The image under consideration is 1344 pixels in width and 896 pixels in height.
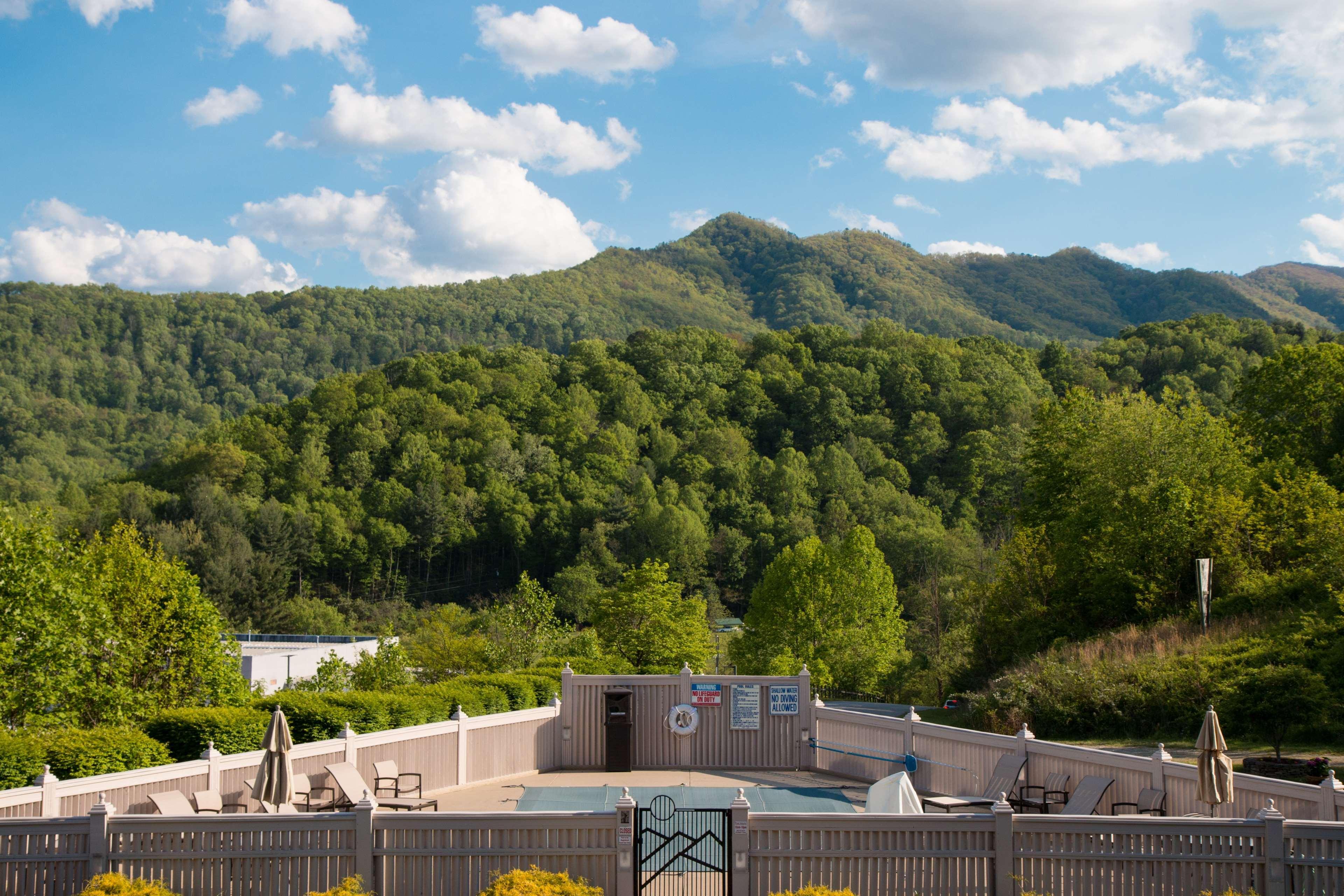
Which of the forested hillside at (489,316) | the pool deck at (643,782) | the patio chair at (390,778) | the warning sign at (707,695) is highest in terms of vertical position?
the forested hillside at (489,316)

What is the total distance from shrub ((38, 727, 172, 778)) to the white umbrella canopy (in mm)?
→ 1778

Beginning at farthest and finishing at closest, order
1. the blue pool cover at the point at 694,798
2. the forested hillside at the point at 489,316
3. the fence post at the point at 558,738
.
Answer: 1. the forested hillside at the point at 489,316
2. the fence post at the point at 558,738
3. the blue pool cover at the point at 694,798

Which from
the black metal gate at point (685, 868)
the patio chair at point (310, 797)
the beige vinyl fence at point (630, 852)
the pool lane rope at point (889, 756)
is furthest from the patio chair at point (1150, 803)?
the patio chair at point (310, 797)

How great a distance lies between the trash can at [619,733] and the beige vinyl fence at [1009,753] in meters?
2.70

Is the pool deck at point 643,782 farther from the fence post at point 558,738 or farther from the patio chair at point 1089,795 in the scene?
the patio chair at point 1089,795

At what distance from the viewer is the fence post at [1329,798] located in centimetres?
789

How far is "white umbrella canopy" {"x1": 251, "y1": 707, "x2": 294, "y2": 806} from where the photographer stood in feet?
29.6

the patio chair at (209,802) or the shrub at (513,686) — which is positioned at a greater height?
the patio chair at (209,802)

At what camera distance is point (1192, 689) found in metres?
16.3

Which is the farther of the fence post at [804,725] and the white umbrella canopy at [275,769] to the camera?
the fence post at [804,725]

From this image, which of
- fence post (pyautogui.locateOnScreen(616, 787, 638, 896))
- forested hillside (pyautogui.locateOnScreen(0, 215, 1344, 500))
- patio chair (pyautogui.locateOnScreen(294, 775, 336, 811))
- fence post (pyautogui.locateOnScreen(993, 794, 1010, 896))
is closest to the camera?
fence post (pyautogui.locateOnScreen(993, 794, 1010, 896))

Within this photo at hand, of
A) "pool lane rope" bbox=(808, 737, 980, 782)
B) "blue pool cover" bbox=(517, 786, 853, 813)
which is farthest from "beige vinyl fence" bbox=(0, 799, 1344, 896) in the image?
"pool lane rope" bbox=(808, 737, 980, 782)

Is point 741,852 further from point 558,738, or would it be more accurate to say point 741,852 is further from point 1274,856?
point 558,738

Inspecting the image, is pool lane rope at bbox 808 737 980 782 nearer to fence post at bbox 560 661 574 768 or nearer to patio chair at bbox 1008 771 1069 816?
patio chair at bbox 1008 771 1069 816
